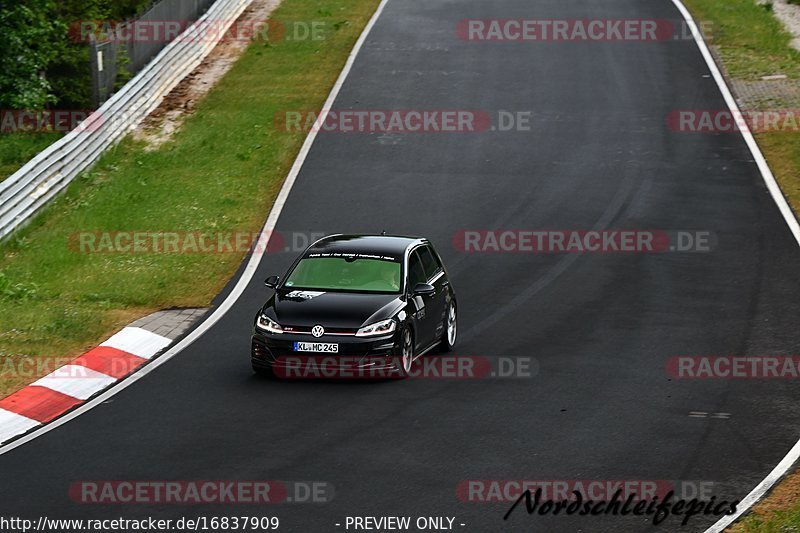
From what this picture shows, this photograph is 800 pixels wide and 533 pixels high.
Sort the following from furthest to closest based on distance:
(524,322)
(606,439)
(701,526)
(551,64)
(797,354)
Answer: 1. (551,64)
2. (524,322)
3. (797,354)
4. (606,439)
5. (701,526)

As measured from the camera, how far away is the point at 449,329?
16.7m

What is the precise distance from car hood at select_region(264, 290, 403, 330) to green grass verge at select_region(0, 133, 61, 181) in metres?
15.1

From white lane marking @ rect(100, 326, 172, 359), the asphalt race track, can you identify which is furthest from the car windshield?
white lane marking @ rect(100, 326, 172, 359)

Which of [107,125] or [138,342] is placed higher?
[107,125]

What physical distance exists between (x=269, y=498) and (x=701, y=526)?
11.8 ft

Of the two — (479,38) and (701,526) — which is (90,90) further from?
(701,526)

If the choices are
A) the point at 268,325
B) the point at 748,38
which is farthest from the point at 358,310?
the point at 748,38

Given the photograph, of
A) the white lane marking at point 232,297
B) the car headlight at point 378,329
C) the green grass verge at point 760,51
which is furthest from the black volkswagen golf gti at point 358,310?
the green grass verge at point 760,51

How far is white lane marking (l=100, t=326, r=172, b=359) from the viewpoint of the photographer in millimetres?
16469

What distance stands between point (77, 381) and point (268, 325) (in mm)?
2429

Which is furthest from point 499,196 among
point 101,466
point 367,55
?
point 101,466

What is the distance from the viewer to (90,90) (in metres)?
35.8

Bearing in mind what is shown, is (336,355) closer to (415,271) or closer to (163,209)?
(415,271)

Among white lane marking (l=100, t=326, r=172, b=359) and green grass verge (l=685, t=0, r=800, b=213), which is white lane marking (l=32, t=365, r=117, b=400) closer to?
white lane marking (l=100, t=326, r=172, b=359)
